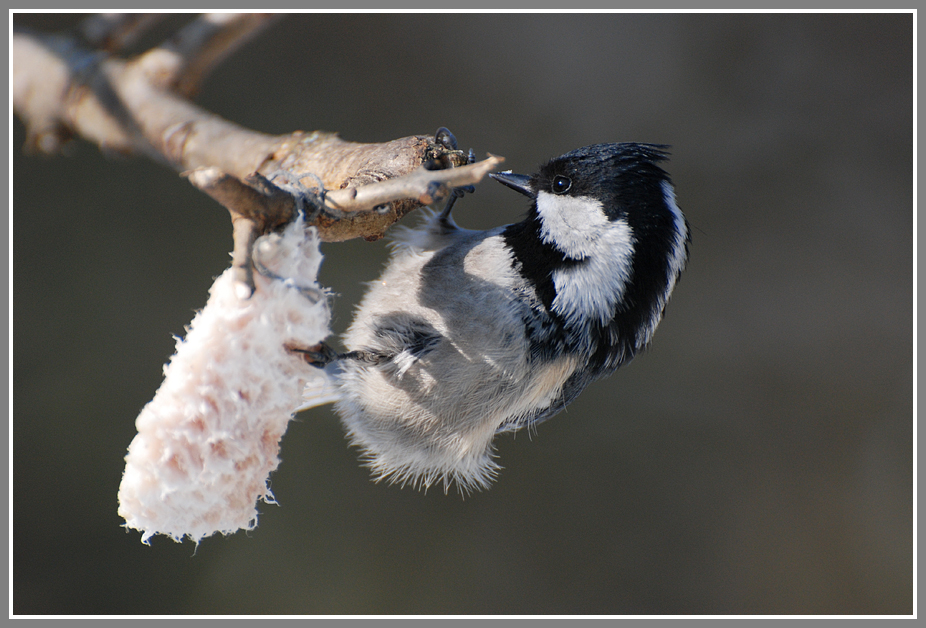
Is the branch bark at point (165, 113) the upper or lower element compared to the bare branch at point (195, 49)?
lower

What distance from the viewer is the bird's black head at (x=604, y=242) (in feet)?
2.45

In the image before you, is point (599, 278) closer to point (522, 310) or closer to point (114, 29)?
point (522, 310)

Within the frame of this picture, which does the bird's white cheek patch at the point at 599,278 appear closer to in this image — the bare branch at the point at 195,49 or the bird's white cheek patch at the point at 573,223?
the bird's white cheek patch at the point at 573,223

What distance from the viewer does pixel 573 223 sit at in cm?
77

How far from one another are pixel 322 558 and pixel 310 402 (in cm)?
82

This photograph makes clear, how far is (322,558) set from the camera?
1568 mm

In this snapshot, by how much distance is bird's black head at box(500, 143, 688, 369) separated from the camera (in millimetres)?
748

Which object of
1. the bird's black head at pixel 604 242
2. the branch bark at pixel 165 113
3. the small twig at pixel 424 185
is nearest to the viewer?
the small twig at pixel 424 185

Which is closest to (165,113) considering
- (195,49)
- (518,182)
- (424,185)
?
(195,49)

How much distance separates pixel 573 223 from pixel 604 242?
0.16 ft

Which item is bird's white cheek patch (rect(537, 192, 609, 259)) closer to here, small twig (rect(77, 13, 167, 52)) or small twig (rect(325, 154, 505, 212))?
small twig (rect(325, 154, 505, 212))

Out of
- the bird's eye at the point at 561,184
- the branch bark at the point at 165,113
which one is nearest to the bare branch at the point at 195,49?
the branch bark at the point at 165,113

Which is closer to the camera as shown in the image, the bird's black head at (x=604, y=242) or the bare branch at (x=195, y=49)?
the bare branch at (x=195, y=49)

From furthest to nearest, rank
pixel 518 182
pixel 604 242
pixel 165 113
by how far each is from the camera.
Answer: pixel 518 182 → pixel 604 242 → pixel 165 113
